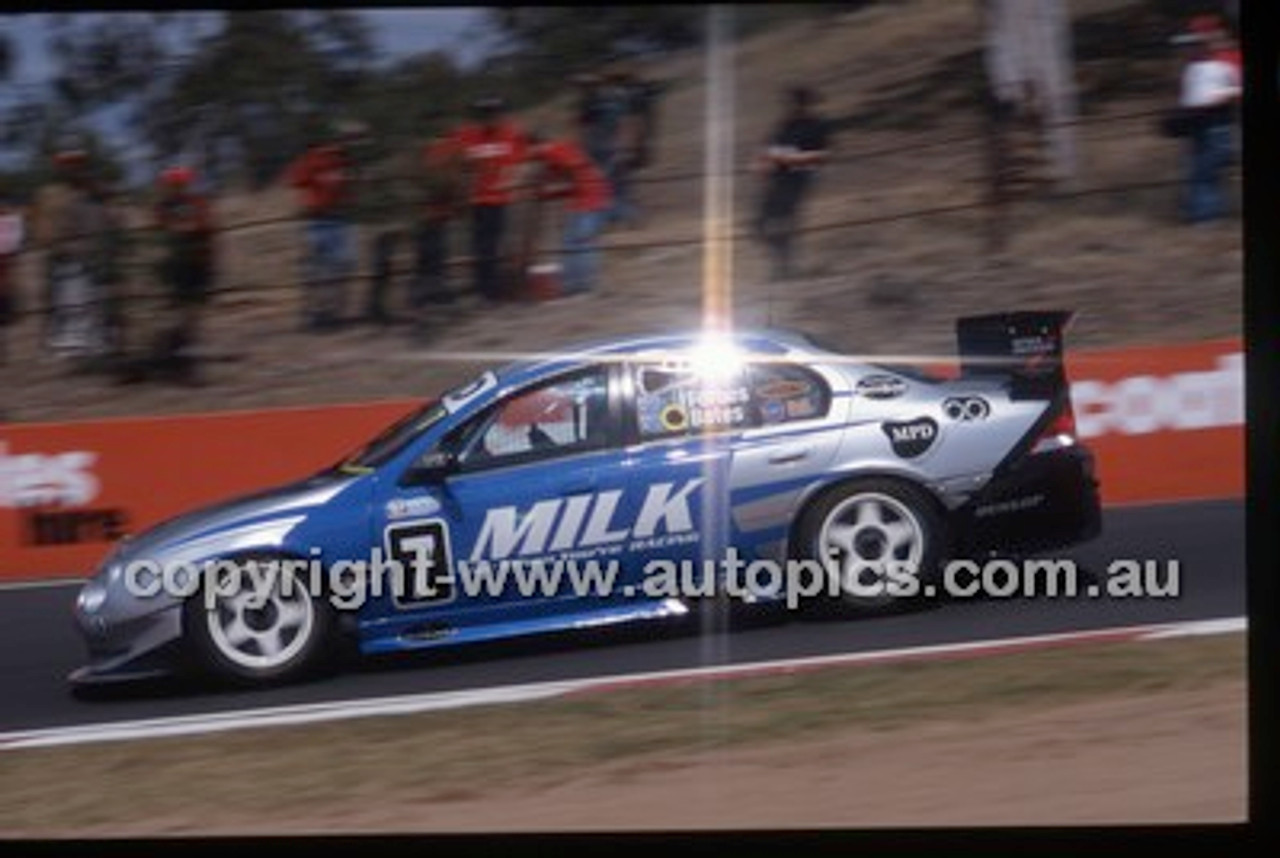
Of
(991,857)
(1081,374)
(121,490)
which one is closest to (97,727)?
(121,490)

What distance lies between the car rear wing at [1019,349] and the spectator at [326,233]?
2241 mm

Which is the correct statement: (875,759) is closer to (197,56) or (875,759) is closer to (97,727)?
(97,727)

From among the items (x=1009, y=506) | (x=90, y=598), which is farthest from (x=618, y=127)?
(x=90, y=598)

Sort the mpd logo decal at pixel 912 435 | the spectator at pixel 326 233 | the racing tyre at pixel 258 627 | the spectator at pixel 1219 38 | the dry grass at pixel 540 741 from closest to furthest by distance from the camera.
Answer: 1. the dry grass at pixel 540 741
2. the spectator at pixel 1219 38
3. the racing tyre at pixel 258 627
4. the spectator at pixel 326 233
5. the mpd logo decal at pixel 912 435

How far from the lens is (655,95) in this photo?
7887mm

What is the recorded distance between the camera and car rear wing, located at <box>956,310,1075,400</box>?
26.1 ft

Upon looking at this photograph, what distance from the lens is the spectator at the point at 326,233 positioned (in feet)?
26.7

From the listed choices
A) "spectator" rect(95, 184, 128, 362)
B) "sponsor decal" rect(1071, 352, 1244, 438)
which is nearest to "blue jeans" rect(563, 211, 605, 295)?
"spectator" rect(95, 184, 128, 362)

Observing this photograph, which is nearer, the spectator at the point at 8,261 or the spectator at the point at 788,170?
the spectator at the point at 788,170

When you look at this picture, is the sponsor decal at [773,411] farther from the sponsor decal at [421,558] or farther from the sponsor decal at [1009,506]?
the sponsor decal at [421,558]

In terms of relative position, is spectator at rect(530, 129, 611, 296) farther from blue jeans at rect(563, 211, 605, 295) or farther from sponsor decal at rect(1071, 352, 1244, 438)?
sponsor decal at rect(1071, 352, 1244, 438)

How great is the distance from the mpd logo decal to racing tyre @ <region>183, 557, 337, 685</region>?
2.16 meters

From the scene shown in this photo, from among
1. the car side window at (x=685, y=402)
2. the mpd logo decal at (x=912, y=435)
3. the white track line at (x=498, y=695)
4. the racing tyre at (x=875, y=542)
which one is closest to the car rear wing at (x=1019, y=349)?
the mpd logo decal at (x=912, y=435)

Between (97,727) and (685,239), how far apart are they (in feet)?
8.85
